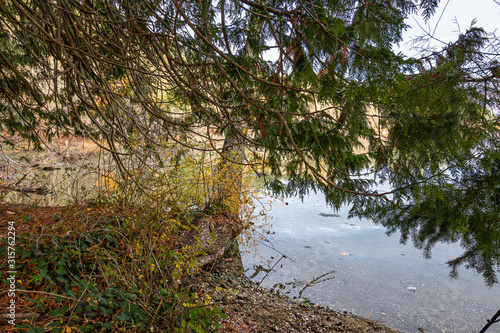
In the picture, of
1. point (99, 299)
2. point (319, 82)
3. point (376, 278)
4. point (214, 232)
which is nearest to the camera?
point (319, 82)

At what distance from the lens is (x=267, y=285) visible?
468cm

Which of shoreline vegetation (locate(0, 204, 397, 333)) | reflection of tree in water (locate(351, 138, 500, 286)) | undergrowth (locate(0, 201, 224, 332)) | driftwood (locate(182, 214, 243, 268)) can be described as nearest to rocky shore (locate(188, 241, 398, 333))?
shoreline vegetation (locate(0, 204, 397, 333))

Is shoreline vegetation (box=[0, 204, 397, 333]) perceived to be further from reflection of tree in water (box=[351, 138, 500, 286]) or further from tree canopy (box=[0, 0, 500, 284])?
reflection of tree in water (box=[351, 138, 500, 286])

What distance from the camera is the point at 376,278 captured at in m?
4.86

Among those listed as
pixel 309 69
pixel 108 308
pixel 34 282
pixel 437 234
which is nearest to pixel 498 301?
pixel 437 234

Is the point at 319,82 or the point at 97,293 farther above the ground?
the point at 319,82

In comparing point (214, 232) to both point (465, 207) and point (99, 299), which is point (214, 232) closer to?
point (99, 299)

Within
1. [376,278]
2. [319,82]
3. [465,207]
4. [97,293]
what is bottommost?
[376,278]

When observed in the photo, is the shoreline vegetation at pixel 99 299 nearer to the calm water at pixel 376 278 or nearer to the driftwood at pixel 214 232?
the driftwood at pixel 214 232

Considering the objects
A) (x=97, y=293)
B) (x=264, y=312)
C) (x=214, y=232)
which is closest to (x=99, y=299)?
(x=97, y=293)

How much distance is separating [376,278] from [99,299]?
4304mm

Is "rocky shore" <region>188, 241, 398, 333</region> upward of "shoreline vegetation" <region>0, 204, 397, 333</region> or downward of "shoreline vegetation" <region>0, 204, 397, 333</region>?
downward

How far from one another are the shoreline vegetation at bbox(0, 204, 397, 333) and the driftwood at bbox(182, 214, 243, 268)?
399 mm

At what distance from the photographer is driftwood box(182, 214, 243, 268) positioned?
392 cm
